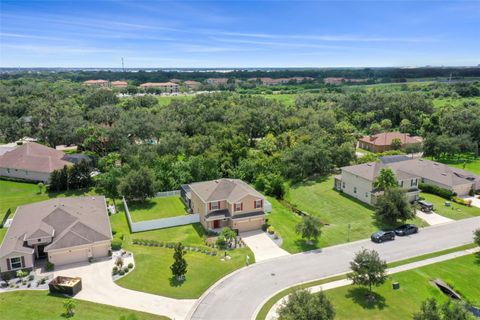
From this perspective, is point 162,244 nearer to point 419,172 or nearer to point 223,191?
point 223,191

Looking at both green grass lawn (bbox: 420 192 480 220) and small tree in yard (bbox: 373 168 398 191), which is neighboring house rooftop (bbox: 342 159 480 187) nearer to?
small tree in yard (bbox: 373 168 398 191)

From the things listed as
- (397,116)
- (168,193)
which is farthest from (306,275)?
(397,116)

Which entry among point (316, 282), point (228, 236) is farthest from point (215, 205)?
point (316, 282)

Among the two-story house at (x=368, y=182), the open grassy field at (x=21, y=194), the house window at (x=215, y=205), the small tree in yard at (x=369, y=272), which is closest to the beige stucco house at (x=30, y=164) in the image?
the open grassy field at (x=21, y=194)

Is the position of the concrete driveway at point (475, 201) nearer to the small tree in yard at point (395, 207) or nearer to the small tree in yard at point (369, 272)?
the small tree in yard at point (395, 207)

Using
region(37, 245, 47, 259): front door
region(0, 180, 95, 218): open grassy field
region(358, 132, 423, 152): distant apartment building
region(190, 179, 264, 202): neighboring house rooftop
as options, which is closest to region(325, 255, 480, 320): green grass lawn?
region(190, 179, 264, 202): neighboring house rooftop
